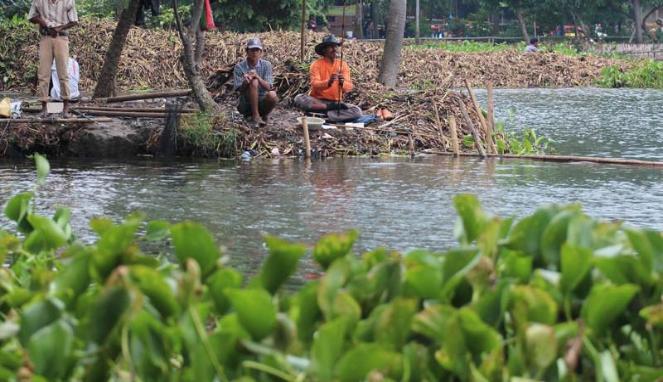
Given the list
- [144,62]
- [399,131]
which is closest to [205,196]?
[399,131]

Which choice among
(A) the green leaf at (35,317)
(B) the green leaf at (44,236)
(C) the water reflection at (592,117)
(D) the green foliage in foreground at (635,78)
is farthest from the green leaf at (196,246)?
(D) the green foliage in foreground at (635,78)

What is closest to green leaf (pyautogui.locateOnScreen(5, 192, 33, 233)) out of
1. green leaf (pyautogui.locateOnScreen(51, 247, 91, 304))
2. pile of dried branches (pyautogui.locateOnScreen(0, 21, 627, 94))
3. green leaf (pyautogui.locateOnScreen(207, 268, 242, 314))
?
green leaf (pyautogui.locateOnScreen(51, 247, 91, 304))

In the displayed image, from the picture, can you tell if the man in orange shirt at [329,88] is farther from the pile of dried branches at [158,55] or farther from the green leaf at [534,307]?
the green leaf at [534,307]

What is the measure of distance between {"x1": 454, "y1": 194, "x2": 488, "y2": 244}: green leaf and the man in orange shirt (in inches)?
401

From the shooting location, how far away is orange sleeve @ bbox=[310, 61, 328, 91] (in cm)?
1366

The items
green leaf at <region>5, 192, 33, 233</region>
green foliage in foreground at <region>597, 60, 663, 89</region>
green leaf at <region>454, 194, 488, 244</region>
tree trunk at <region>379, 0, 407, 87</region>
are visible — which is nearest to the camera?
green leaf at <region>454, 194, 488, 244</region>

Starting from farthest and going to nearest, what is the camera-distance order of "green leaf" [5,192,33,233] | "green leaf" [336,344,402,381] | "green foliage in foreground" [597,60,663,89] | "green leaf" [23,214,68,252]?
1. "green foliage in foreground" [597,60,663,89]
2. "green leaf" [5,192,33,233]
3. "green leaf" [23,214,68,252]
4. "green leaf" [336,344,402,381]

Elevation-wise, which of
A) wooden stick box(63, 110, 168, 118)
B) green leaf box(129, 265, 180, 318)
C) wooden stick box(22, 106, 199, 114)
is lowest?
wooden stick box(63, 110, 168, 118)

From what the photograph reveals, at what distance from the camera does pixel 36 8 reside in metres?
13.9

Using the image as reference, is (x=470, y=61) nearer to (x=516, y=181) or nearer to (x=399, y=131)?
(x=399, y=131)

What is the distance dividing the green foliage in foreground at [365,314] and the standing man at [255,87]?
9.91 m

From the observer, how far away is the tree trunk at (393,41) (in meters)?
20.1

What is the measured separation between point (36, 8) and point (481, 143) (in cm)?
509

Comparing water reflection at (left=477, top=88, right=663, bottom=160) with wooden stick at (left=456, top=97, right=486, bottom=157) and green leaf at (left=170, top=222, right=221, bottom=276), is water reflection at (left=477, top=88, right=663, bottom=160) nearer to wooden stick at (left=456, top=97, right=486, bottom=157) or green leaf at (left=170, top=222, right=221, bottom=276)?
wooden stick at (left=456, top=97, right=486, bottom=157)
